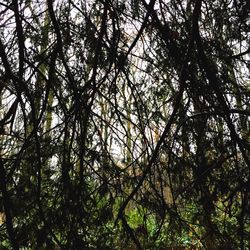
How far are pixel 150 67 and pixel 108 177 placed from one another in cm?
76

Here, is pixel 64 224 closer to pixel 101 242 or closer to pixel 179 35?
pixel 101 242

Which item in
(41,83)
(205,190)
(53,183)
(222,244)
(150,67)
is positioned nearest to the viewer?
(222,244)

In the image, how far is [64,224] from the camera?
1.85 metres

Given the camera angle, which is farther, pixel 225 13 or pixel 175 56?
pixel 225 13

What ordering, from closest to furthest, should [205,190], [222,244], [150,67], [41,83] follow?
[222,244] → [205,190] → [41,83] → [150,67]

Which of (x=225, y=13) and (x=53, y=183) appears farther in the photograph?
(x=225, y=13)

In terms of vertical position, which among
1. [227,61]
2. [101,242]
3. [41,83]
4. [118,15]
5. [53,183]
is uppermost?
[118,15]

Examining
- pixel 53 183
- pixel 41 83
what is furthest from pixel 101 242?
pixel 41 83

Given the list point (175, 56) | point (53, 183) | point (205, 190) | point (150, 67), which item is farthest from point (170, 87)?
point (53, 183)

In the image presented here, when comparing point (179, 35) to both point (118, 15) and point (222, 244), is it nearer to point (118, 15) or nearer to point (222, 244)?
point (118, 15)

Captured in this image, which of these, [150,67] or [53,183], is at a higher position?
[150,67]

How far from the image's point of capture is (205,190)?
1869mm

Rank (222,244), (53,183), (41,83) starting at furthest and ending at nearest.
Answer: (41,83) < (53,183) < (222,244)

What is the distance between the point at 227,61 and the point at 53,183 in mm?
1197
